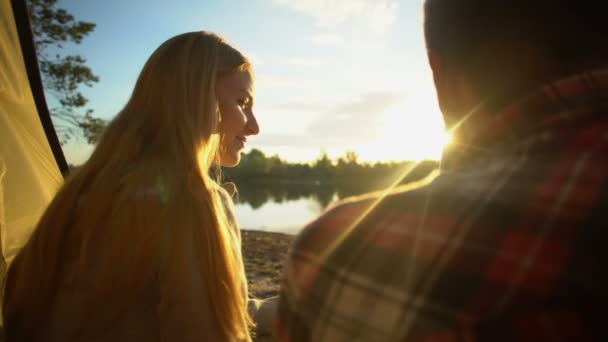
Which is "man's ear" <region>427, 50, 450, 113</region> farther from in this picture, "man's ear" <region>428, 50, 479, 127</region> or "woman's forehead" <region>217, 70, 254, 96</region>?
"woman's forehead" <region>217, 70, 254, 96</region>

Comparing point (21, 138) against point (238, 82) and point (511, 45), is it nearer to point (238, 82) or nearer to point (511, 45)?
point (238, 82)

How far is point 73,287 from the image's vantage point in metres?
1.64

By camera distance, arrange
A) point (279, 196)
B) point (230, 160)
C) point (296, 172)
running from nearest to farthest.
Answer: point (230, 160), point (279, 196), point (296, 172)

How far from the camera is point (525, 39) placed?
852 mm

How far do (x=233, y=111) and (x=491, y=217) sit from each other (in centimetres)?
172

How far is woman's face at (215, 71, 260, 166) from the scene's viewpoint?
86.4 inches

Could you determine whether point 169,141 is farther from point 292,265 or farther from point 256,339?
point 256,339

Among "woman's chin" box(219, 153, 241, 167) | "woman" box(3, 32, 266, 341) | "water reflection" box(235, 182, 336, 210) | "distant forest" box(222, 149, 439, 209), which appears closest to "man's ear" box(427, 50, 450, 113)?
"woman" box(3, 32, 266, 341)

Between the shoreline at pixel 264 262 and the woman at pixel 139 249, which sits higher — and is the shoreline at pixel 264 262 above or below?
below

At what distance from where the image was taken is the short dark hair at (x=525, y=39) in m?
0.83

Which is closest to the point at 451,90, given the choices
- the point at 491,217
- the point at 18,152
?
the point at 491,217

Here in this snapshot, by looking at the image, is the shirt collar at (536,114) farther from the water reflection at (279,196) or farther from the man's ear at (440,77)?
the water reflection at (279,196)

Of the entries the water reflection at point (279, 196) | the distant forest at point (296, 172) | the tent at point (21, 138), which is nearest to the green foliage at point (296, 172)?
the distant forest at point (296, 172)

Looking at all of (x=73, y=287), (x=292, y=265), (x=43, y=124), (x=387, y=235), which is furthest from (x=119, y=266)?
(x=43, y=124)
